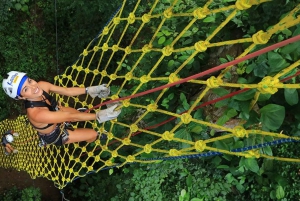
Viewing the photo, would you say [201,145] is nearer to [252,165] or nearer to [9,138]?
[252,165]

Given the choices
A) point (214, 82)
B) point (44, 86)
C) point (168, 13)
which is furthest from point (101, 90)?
point (214, 82)

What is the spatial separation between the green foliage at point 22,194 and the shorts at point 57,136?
1157mm

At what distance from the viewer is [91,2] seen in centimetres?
281

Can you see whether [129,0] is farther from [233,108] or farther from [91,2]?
[233,108]

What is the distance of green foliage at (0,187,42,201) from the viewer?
10.4ft

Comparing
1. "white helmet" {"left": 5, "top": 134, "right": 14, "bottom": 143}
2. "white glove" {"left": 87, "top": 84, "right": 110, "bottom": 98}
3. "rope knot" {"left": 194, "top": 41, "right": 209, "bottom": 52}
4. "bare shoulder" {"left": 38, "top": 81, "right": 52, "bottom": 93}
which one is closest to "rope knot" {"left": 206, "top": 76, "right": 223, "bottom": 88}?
"rope knot" {"left": 194, "top": 41, "right": 209, "bottom": 52}

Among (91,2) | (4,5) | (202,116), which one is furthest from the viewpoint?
(4,5)

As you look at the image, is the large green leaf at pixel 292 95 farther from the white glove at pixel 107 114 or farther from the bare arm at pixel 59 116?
the bare arm at pixel 59 116

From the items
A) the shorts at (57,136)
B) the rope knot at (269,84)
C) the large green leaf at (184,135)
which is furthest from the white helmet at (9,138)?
the rope knot at (269,84)

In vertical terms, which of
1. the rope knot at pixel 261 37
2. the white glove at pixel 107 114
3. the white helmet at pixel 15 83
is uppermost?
the rope knot at pixel 261 37

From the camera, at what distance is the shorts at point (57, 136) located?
2.20 meters

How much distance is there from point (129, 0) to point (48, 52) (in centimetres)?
155

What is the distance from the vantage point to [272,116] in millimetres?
1261

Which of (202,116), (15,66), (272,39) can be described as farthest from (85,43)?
(272,39)
